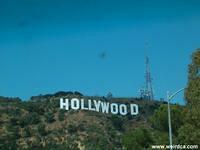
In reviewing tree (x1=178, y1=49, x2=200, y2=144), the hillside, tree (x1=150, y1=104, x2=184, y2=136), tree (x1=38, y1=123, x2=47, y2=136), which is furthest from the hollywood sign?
tree (x1=178, y1=49, x2=200, y2=144)

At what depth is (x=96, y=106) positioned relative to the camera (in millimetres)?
127875

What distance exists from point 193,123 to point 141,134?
10507 mm

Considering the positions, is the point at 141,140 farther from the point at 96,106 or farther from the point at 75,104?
the point at 96,106

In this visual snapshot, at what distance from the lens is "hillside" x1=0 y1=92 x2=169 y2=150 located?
4050 inches

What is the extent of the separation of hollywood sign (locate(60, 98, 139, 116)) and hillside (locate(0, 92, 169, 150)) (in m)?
1.21

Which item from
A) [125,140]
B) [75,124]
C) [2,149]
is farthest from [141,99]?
[125,140]

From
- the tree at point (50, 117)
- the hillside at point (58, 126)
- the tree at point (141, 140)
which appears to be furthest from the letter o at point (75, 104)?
→ the tree at point (141, 140)

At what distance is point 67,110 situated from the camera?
126 meters

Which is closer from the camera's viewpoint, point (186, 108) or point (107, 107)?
point (186, 108)

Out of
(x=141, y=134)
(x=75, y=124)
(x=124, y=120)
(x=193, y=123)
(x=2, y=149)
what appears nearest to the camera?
(x=193, y=123)

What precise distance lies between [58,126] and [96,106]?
1423cm

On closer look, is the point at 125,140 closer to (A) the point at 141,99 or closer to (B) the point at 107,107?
(B) the point at 107,107

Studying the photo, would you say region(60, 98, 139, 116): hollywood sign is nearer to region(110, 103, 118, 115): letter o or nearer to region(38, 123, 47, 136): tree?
region(110, 103, 118, 115): letter o

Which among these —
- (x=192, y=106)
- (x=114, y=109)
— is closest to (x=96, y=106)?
(x=114, y=109)
